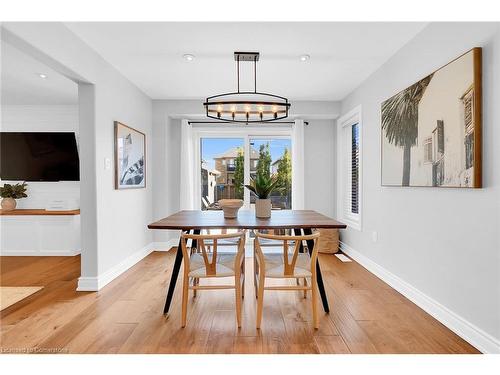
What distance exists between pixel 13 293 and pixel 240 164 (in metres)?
3.60

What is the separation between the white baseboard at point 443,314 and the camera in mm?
1989

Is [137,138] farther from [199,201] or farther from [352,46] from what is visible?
[352,46]

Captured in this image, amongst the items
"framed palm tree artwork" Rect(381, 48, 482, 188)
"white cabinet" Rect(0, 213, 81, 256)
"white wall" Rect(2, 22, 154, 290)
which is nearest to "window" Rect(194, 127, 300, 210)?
"white wall" Rect(2, 22, 154, 290)

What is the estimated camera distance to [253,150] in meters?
5.54

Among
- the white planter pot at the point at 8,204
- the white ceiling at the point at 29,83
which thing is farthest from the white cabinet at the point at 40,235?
the white ceiling at the point at 29,83

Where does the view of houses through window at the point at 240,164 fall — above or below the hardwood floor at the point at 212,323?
above

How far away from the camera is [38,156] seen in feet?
16.2

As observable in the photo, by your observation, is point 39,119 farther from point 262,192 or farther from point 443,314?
point 443,314

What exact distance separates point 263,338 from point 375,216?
2261 millimetres

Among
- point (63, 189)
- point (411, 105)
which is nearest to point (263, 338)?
point (411, 105)

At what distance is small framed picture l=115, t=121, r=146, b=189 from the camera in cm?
370

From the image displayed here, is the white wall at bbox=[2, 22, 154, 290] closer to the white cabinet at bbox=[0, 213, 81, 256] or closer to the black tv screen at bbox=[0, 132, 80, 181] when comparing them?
the white cabinet at bbox=[0, 213, 81, 256]

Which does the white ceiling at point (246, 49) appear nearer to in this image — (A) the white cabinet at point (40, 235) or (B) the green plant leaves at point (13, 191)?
(A) the white cabinet at point (40, 235)

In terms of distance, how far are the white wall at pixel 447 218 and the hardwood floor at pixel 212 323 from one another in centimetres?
28
